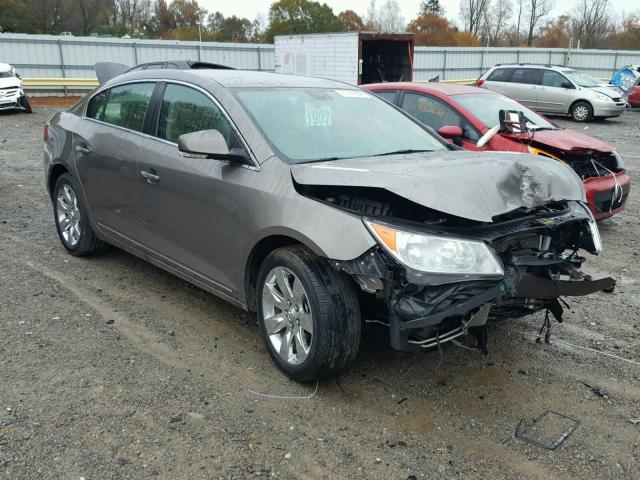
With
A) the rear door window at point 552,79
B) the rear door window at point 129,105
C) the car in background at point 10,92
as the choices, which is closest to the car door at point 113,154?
the rear door window at point 129,105

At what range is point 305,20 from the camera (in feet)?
205

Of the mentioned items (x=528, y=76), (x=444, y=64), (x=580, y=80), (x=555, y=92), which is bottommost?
(x=555, y=92)

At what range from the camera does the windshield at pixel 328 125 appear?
12.4ft

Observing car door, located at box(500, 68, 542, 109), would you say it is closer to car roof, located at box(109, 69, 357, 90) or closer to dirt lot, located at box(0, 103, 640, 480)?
dirt lot, located at box(0, 103, 640, 480)

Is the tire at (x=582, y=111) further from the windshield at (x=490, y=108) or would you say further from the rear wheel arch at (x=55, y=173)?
the rear wheel arch at (x=55, y=173)

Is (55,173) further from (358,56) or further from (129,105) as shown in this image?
(358,56)

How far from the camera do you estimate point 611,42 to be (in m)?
59.4

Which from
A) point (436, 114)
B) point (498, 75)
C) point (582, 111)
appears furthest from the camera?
point (498, 75)

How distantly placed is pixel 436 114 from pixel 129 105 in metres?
3.75

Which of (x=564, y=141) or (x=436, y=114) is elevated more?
(x=436, y=114)

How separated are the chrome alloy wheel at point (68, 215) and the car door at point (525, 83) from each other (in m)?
16.5

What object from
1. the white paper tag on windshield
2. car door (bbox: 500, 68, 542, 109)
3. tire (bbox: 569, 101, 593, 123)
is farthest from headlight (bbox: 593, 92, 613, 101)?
A: the white paper tag on windshield

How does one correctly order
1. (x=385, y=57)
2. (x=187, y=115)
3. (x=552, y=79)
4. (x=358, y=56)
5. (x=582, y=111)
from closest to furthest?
(x=187, y=115), (x=358, y=56), (x=582, y=111), (x=552, y=79), (x=385, y=57)

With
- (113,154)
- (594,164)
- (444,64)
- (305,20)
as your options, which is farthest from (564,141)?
(305,20)
